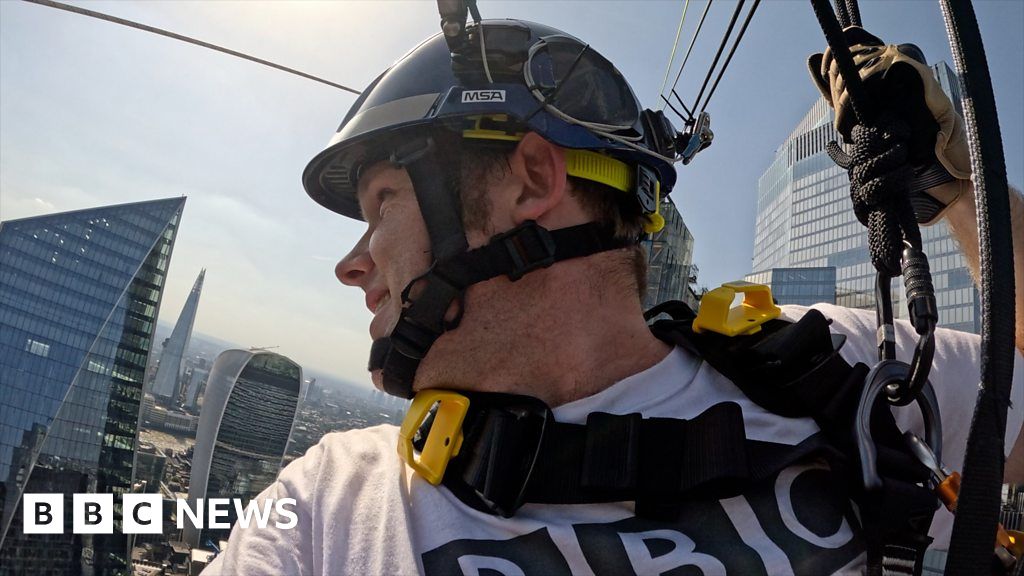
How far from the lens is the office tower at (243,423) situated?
62.3 meters

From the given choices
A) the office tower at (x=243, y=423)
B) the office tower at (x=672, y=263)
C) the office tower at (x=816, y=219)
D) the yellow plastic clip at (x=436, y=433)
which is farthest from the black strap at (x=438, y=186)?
the office tower at (x=243, y=423)

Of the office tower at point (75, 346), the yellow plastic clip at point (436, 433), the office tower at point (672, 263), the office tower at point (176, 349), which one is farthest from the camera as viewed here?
the office tower at point (176, 349)

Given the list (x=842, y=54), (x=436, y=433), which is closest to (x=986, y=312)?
(x=842, y=54)

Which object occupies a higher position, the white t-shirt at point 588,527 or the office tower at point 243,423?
the white t-shirt at point 588,527

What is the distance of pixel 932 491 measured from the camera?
1.37 metres

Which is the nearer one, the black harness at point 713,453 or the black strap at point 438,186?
the black harness at point 713,453

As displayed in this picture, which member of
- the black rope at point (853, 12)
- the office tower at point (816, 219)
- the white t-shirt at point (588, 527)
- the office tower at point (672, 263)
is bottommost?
the white t-shirt at point (588, 527)

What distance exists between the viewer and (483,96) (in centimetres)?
181

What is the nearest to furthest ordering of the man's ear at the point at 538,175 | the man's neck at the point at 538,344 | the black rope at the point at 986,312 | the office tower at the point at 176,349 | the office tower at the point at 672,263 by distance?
the black rope at the point at 986,312, the man's neck at the point at 538,344, the man's ear at the point at 538,175, the office tower at the point at 672,263, the office tower at the point at 176,349

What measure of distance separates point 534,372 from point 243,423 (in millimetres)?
74553

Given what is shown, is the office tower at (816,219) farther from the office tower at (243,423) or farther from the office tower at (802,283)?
the office tower at (243,423)

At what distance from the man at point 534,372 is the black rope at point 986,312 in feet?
1.16

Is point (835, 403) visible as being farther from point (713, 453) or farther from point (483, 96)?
point (483, 96)

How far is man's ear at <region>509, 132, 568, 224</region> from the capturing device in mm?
1801
